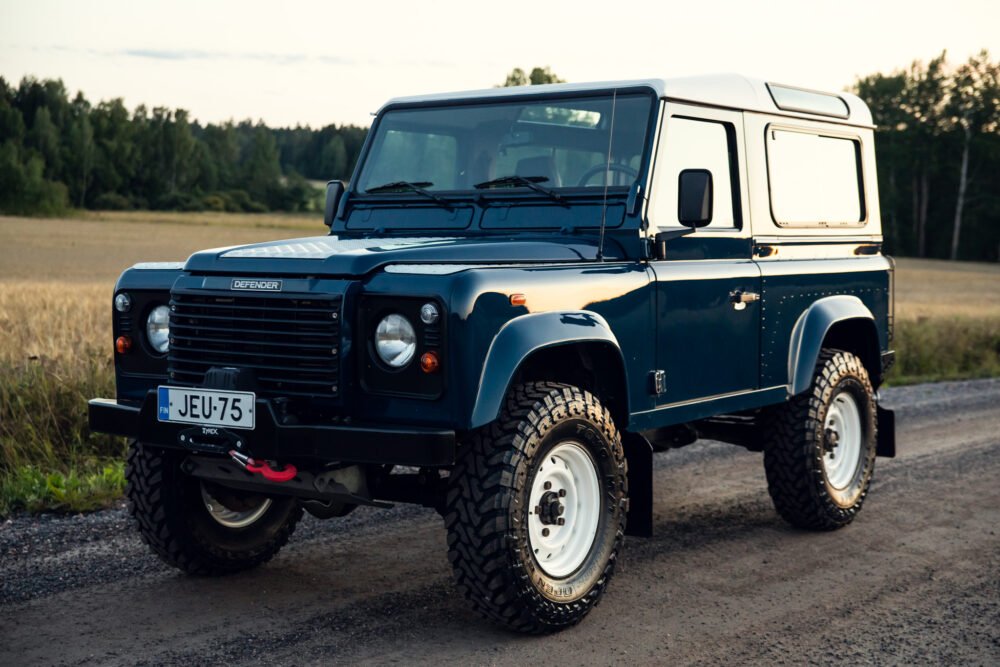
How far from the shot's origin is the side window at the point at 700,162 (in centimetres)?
537

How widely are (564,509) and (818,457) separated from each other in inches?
85.9

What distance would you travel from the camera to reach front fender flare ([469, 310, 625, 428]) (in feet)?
13.6

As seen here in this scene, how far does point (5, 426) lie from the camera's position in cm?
736

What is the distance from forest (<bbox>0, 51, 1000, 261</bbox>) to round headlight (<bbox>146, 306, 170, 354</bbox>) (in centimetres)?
4483

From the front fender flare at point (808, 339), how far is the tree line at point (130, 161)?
35.1 m

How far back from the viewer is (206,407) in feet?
14.3

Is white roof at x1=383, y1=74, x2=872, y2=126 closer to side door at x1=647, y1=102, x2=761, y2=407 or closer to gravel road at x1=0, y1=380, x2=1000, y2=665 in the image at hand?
side door at x1=647, y1=102, x2=761, y2=407

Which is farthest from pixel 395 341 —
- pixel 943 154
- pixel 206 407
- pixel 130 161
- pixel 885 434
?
pixel 943 154

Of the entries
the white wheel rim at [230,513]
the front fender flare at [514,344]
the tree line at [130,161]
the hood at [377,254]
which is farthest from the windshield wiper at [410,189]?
the tree line at [130,161]

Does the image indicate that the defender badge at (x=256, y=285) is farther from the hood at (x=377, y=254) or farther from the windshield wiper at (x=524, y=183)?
the windshield wiper at (x=524, y=183)

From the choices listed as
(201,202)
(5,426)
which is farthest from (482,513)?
(201,202)

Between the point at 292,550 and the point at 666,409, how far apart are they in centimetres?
203

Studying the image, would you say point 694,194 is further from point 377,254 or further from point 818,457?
point 818,457

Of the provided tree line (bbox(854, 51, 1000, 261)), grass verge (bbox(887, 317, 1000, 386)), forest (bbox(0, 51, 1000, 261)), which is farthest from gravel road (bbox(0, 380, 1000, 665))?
tree line (bbox(854, 51, 1000, 261))
